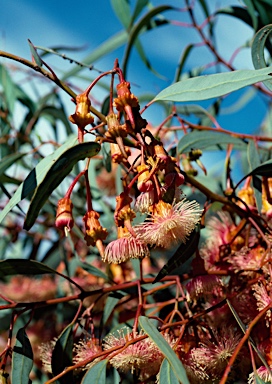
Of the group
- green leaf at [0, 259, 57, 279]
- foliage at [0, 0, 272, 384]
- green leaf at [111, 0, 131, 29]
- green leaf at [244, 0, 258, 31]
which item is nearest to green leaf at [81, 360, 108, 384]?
foliage at [0, 0, 272, 384]

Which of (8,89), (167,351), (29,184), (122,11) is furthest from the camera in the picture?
(8,89)

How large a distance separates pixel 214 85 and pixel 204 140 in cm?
37

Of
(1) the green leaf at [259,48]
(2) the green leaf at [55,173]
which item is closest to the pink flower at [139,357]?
(2) the green leaf at [55,173]

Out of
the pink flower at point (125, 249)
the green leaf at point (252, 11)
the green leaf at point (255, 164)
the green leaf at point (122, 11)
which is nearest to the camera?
the pink flower at point (125, 249)

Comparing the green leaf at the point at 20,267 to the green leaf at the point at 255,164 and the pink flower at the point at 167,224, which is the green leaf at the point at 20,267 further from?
the green leaf at the point at 255,164

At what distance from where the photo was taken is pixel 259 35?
3.12 feet

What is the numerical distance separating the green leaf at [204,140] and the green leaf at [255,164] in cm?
7

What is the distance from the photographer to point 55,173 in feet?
2.48

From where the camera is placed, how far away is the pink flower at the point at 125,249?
2.60ft

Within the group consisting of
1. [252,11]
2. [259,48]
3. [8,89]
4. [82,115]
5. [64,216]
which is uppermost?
[8,89]

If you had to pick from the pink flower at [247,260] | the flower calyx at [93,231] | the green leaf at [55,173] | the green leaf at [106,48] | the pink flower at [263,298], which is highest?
the green leaf at [106,48]

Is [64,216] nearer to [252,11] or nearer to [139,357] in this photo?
[139,357]

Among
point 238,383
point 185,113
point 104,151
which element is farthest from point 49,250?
point 238,383

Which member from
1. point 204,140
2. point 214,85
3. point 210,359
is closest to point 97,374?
point 210,359
